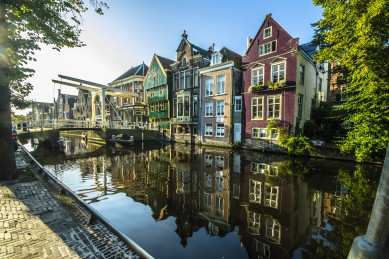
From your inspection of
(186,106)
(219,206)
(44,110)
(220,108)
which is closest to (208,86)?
(220,108)

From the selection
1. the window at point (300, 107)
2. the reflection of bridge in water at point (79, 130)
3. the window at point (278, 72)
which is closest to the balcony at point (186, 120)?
the reflection of bridge in water at point (79, 130)

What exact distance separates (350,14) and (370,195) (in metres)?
11.5

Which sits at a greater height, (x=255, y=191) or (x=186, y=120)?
(x=186, y=120)

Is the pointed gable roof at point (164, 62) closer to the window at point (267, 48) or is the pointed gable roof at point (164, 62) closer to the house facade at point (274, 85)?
the house facade at point (274, 85)

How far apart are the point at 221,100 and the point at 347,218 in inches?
749

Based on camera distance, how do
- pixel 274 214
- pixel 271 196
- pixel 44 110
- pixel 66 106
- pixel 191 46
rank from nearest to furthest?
pixel 274 214 → pixel 271 196 → pixel 191 46 → pixel 66 106 → pixel 44 110

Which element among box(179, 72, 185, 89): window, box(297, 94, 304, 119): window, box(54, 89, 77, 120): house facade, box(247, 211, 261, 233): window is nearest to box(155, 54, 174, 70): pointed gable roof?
box(179, 72, 185, 89): window

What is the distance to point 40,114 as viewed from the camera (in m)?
73.2

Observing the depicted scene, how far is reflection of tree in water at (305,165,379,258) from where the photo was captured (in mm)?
4031

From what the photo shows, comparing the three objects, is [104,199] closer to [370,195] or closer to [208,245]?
[208,245]

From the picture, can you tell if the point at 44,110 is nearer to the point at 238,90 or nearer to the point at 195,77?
the point at 195,77

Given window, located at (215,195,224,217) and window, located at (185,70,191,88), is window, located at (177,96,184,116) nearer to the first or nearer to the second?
window, located at (185,70,191,88)

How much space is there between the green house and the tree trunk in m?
22.7

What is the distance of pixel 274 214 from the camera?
5.72 m
